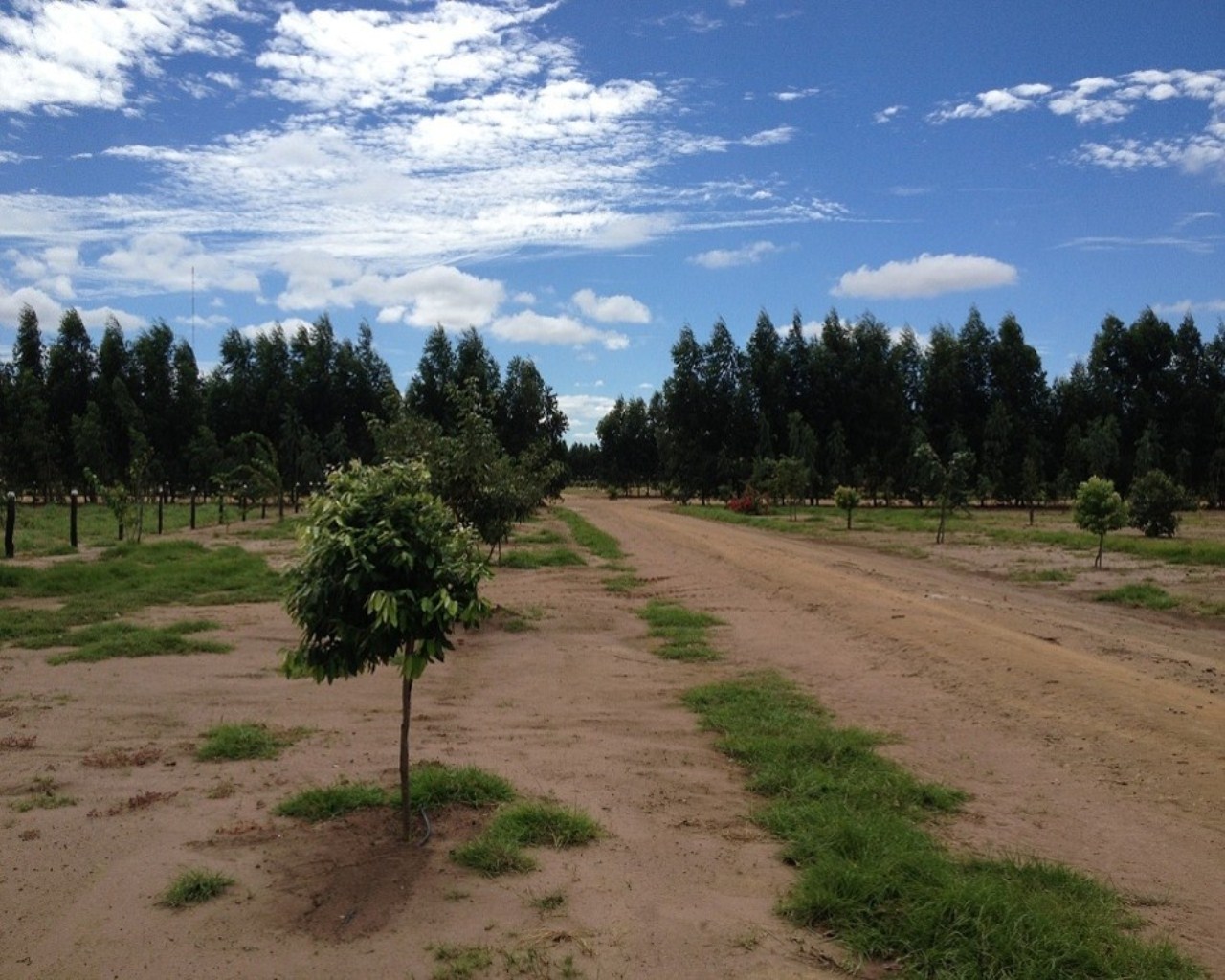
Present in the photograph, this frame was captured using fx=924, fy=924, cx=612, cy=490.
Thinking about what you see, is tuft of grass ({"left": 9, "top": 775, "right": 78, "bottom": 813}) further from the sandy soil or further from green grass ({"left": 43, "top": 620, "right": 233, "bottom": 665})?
green grass ({"left": 43, "top": 620, "right": 233, "bottom": 665})

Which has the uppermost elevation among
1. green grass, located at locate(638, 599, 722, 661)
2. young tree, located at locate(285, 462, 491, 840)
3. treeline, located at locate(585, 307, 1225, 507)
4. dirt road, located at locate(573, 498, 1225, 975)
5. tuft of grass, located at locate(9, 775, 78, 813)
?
treeline, located at locate(585, 307, 1225, 507)

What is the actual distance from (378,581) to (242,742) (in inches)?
125

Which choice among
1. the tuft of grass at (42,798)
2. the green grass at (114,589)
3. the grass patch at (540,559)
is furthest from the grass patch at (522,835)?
the grass patch at (540,559)

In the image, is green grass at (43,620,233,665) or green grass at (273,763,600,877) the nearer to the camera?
green grass at (273,763,600,877)

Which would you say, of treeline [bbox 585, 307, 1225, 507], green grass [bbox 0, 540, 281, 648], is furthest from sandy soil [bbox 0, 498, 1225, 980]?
treeline [bbox 585, 307, 1225, 507]

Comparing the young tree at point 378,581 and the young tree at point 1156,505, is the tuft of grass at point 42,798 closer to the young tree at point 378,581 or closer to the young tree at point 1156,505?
the young tree at point 378,581

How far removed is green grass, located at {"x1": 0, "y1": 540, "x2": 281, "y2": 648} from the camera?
12641mm

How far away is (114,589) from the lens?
1630 cm

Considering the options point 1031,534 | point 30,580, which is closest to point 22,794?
point 30,580

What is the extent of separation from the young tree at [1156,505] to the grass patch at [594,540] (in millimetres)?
18580

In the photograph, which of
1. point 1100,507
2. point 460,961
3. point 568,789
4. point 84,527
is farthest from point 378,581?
point 84,527

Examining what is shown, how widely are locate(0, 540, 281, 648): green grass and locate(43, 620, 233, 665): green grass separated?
0.38 feet

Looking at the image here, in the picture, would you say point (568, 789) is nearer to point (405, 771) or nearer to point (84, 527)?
point (405, 771)

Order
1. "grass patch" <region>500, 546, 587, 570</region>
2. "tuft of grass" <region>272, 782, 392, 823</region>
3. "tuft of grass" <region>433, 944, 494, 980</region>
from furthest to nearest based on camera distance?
"grass patch" <region>500, 546, 587, 570</region> → "tuft of grass" <region>272, 782, 392, 823</region> → "tuft of grass" <region>433, 944, 494, 980</region>
